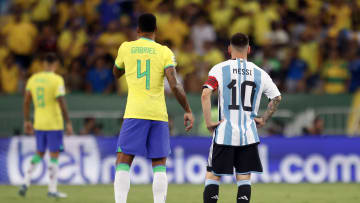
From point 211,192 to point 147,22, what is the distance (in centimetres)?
198

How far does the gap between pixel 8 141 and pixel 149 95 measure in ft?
25.9

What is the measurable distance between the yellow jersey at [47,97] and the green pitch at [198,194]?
1.19 metres

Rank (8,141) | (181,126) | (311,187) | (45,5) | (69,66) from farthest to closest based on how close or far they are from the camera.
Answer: (45,5)
(69,66)
(181,126)
(8,141)
(311,187)

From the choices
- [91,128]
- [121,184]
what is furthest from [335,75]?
[121,184]

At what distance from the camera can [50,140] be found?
12867 millimetres

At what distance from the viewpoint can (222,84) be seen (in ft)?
28.0

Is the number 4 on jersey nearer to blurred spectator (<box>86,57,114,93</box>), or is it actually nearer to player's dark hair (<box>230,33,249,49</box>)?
player's dark hair (<box>230,33,249,49</box>)

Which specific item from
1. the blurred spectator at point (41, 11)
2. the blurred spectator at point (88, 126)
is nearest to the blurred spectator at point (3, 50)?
the blurred spectator at point (41, 11)

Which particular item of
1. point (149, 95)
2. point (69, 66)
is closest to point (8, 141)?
point (69, 66)

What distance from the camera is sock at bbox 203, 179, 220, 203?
28.1ft

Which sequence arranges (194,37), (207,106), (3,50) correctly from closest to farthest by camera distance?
1. (207,106)
2. (194,37)
3. (3,50)

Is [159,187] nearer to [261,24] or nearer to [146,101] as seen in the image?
[146,101]

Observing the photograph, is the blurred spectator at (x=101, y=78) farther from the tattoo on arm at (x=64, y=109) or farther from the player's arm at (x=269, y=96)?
the player's arm at (x=269, y=96)

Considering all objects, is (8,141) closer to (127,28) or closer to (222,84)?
(127,28)
